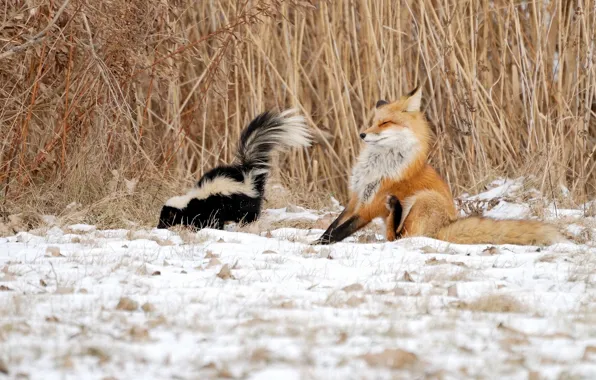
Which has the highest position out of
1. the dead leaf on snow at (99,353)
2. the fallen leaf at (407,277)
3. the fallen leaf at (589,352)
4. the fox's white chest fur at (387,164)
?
the fox's white chest fur at (387,164)

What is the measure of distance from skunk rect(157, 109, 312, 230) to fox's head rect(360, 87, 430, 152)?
42.9 inches

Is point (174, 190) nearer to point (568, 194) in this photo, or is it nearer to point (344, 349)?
point (568, 194)

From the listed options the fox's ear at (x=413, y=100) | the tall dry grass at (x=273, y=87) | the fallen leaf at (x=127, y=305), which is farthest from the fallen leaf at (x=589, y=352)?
the tall dry grass at (x=273, y=87)

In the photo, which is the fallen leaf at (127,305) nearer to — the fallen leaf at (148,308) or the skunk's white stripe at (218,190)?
the fallen leaf at (148,308)

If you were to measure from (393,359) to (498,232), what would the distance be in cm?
304

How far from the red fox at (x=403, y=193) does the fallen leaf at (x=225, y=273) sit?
1.54 meters

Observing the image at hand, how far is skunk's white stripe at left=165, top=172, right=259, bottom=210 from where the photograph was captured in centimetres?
675

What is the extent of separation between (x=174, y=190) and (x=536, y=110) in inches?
133

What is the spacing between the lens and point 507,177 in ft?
25.1

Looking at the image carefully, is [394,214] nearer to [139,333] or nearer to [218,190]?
[218,190]

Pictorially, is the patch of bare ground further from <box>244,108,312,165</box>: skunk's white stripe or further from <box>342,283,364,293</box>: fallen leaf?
<box>244,108,312,165</box>: skunk's white stripe

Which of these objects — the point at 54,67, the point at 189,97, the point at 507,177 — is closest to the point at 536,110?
the point at 507,177

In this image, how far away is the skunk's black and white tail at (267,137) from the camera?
6.82m

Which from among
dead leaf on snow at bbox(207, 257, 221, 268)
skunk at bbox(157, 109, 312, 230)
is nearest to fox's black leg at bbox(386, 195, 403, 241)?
skunk at bbox(157, 109, 312, 230)
